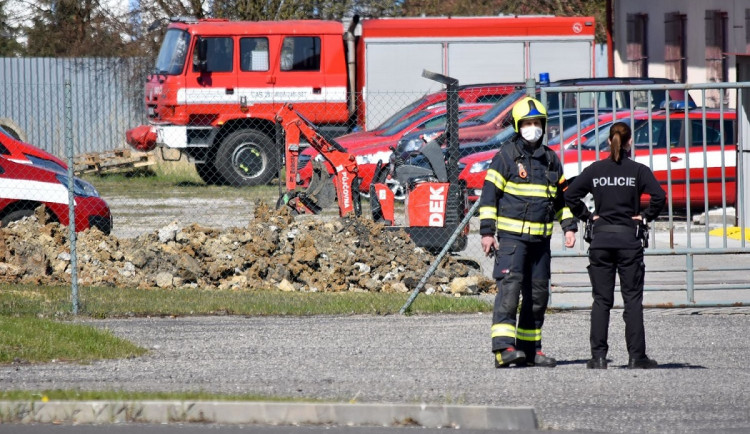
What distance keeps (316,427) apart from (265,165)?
16.2m

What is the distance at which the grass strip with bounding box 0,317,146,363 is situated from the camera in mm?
8484

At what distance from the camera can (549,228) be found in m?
8.08

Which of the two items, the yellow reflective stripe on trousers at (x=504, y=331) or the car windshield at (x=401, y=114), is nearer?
the yellow reflective stripe on trousers at (x=504, y=331)

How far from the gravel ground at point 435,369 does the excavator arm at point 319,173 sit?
5211 millimetres

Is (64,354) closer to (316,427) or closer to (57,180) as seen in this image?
(316,427)

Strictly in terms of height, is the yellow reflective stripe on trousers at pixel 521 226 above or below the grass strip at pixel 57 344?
above

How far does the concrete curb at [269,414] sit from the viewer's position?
6551 millimetres

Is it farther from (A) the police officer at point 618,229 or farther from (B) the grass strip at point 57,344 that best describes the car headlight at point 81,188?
(A) the police officer at point 618,229

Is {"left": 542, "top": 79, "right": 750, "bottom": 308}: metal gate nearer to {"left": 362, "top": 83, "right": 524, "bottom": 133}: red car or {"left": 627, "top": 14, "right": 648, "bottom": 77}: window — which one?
{"left": 362, "top": 83, "right": 524, "bottom": 133}: red car

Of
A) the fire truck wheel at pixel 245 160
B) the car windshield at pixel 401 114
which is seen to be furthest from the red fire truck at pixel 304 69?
the car windshield at pixel 401 114

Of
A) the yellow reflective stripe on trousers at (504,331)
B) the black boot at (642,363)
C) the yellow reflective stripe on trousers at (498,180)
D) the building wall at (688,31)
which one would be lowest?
the black boot at (642,363)

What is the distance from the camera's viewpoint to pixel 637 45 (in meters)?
29.3

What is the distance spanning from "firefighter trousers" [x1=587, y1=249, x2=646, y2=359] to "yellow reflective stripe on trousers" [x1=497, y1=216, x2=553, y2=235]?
43cm

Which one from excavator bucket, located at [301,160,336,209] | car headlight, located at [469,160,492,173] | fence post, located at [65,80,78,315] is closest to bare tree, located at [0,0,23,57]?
excavator bucket, located at [301,160,336,209]
